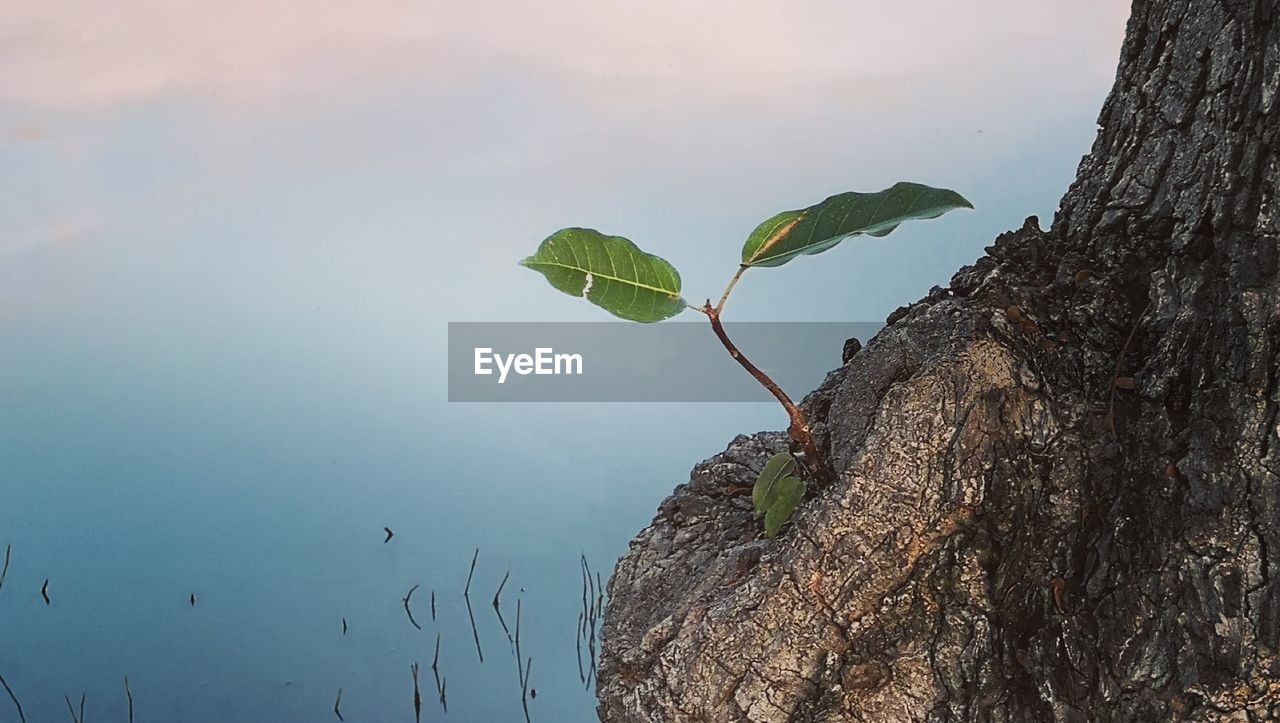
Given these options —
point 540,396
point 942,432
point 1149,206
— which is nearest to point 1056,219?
point 1149,206

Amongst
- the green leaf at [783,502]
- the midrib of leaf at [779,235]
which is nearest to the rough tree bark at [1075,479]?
the green leaf at [783,502]

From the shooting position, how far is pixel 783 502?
777 mm

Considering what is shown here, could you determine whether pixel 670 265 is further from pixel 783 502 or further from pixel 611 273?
pixel 783 502

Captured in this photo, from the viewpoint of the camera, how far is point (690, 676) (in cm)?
73

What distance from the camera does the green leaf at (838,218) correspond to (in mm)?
733

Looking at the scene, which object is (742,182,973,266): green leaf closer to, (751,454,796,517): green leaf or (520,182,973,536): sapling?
(520,182,973,536): sapling

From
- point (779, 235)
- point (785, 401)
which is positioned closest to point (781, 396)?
point (785, 401)

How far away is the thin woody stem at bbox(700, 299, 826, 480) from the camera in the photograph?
2.29ft

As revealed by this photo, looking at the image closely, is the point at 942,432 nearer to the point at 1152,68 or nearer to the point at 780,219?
the point at 780,219

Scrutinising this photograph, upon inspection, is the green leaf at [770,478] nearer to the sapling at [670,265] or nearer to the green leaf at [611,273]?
the sapling at [670,265]

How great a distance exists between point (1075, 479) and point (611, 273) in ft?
1.17

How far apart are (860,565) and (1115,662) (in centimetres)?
17

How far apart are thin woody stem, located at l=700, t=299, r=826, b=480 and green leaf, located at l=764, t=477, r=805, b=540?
17 mm

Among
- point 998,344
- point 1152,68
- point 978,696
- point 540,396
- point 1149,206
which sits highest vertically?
point 1152,68
